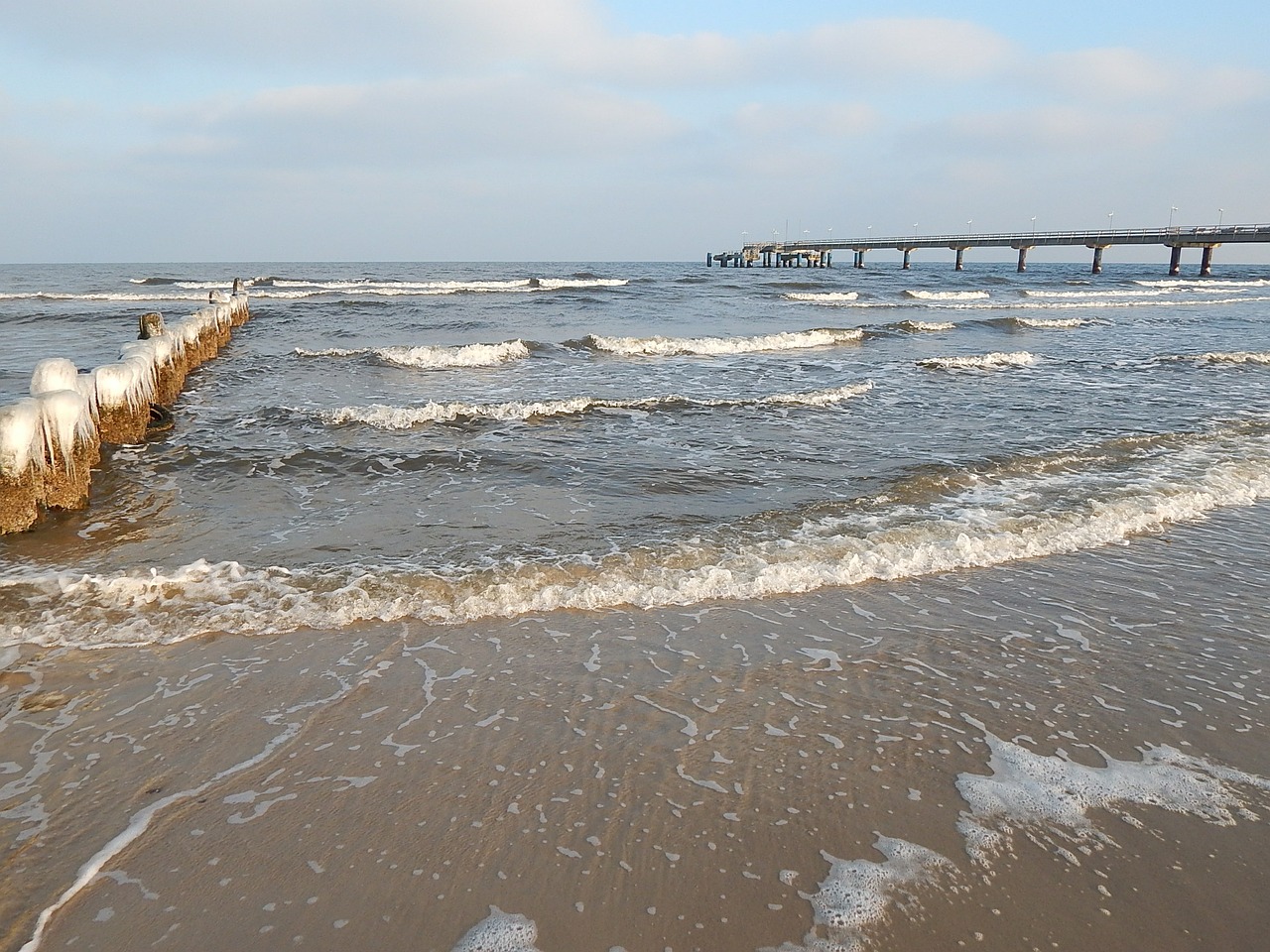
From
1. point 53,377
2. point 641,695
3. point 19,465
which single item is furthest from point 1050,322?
point 19,465

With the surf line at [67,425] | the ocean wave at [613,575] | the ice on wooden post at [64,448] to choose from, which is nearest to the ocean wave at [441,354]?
the surf line at [67,425]

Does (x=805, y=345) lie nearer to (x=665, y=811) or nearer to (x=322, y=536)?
(x=322, y=536)

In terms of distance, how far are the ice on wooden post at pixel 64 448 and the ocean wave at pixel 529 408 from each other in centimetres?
329

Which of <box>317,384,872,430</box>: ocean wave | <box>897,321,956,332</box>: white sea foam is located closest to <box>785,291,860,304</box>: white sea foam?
<box>897,321,956,332</box>: white sea foam

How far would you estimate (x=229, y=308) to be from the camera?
19.3 meters

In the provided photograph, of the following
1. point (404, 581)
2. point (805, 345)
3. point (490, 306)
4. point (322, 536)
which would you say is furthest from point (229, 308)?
point (404, 581)

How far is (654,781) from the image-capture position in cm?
290

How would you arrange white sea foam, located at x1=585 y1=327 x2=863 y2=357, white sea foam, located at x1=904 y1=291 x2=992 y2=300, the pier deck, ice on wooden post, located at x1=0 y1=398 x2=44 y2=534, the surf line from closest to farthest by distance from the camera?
ice on wooden post, located at x1=0 y1=398 x2=44 y2=534, the surf line, white sea foam, located at x1=585 y1=327 x2=863 y2=357, white sea foam, located at x1=904 y1=291 x2=992 y2=300, the pier deck

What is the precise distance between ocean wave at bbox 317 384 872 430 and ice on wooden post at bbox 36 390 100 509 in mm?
3292

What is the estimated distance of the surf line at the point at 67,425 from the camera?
544 centimetres

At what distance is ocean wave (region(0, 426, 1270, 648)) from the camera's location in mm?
4273

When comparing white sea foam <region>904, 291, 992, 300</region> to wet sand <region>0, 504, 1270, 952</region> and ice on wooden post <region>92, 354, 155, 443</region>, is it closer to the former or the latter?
ice on wooden post <region>92, 354, 155, 443</region>

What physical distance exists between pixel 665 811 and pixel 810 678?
124 centimetres

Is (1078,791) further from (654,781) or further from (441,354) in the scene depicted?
(441,354)
